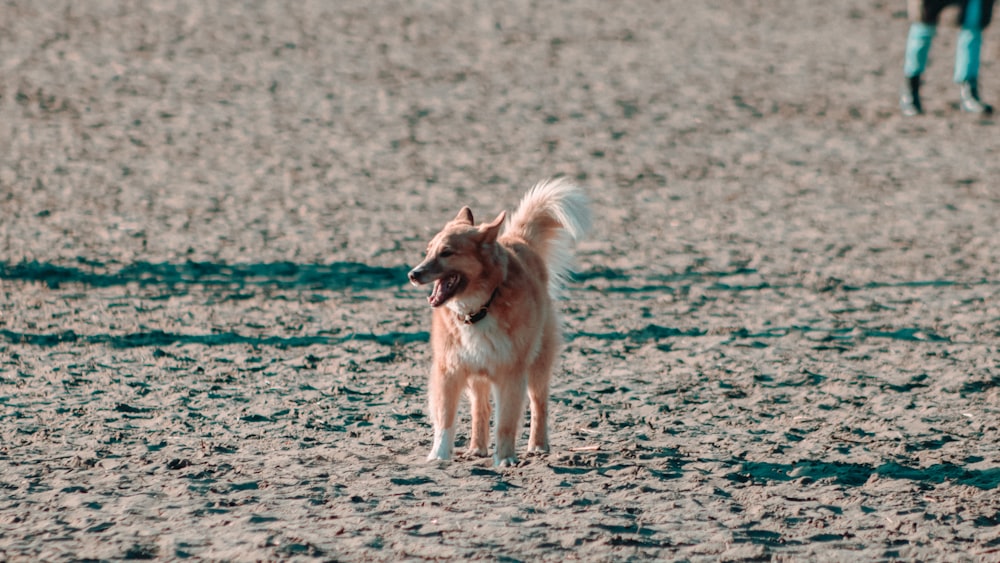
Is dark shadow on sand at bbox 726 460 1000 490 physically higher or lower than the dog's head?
lower

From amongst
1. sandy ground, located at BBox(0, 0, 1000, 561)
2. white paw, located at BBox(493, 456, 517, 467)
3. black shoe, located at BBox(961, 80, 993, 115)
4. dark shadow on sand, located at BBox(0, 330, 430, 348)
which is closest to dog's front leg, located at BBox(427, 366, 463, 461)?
sandy ground, located at BBox(0, 0, 1000, 561)

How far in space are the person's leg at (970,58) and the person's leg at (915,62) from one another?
1.29 feet

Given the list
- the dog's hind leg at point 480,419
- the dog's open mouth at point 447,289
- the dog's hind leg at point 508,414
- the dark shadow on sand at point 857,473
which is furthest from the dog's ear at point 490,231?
the dark shadow on sand at point 857,473

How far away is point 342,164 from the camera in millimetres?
13906

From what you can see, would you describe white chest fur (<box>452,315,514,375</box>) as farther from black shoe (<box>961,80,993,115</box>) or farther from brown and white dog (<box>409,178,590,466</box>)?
black shoe (<box>961,80,993,115</box>)

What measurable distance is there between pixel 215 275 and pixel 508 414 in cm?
442

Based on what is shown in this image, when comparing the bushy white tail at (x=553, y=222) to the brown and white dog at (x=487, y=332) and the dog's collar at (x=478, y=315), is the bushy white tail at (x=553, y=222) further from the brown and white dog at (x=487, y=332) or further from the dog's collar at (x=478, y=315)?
the dog's collar at (x=478, y=315)

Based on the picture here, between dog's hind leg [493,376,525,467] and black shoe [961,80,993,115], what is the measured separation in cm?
1187

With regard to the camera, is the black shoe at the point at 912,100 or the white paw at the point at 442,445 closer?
the white paw at the point at 442,445

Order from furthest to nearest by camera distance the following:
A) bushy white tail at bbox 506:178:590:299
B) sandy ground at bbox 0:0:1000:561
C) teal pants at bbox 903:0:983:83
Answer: teal pants at bbox 903:0:983:83, bushy white tail at bbox 506:178:590:299, sandy ground at bbox 0:0:1000:561

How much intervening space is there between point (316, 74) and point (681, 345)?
980 cm

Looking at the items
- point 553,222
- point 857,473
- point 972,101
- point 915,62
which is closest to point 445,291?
point 553,222

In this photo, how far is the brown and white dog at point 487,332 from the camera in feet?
20.5

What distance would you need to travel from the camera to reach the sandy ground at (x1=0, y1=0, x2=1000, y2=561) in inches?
223
